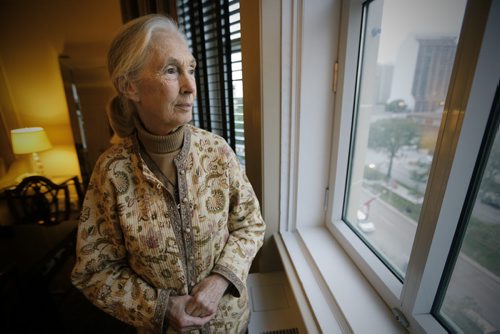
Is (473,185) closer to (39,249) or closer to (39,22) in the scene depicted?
(39,249)

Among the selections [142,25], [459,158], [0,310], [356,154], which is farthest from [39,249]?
[459,158]

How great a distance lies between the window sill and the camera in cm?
66

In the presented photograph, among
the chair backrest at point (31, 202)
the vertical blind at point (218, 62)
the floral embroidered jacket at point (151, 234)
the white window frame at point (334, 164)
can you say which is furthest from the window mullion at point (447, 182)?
the chair backrest at point (31, 202)

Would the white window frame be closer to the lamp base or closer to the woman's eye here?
the woman's eye

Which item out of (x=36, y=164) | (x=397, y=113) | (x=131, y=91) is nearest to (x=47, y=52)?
(x=36, y=164)

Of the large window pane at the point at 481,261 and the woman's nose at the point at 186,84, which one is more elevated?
the woman's nose at the point at 186,84

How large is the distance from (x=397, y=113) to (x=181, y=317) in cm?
84

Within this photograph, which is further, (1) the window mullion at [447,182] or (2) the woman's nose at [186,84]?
(2) the woman's nose at [186,84]

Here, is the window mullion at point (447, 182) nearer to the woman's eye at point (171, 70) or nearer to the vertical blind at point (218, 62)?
the woman's eye at point (171, 70)

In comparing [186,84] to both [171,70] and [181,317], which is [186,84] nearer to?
[171,70]

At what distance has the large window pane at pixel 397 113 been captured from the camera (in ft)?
1.84

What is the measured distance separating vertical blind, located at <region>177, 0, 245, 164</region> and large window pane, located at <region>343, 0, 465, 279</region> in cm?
58

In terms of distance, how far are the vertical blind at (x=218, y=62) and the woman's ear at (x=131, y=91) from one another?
62 cm

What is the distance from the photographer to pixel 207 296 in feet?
2.19
